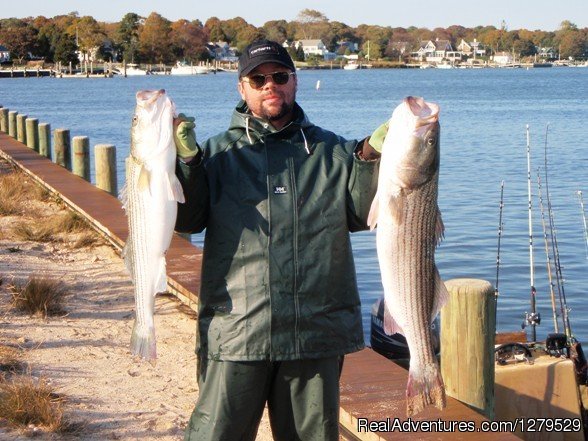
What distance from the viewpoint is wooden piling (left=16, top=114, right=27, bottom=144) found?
2439 cm

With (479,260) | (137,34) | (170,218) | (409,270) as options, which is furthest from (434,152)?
(137,34)

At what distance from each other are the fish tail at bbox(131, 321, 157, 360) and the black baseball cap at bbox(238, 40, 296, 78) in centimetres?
119

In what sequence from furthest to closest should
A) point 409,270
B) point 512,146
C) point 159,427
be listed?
point 512,146, point 159,427, point 409,270

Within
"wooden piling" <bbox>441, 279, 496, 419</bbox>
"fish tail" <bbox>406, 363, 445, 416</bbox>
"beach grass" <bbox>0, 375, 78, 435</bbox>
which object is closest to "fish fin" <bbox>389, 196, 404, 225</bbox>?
"fish tail" <bbox>406, 363, 445, 416</bbox>

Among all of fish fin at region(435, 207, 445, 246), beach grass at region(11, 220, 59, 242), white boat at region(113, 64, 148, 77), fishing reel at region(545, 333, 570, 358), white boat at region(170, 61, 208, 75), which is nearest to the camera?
fish fin at region(435, 207, 445, 246)

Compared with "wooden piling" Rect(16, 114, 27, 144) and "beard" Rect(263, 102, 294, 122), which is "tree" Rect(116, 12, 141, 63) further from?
"beard" Rect(263, 102, 294, 122)

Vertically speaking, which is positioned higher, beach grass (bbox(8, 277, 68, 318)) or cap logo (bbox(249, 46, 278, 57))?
cap logo (bbox(249, 46, 278, 57))

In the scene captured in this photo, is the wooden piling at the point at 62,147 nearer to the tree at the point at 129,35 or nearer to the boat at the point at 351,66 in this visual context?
the tree at the point at 129,35

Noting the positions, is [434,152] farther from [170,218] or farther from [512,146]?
[512,146]

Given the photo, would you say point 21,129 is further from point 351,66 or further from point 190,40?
Result: point 351,66

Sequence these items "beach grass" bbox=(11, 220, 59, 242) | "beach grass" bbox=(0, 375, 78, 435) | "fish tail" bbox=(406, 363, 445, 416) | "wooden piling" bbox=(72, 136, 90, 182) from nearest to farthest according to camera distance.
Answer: "fish tail" bbox=(406, 363, 445, 416)
"beach grass" bbox=(0, 375, 78, 435)
"beach grass" bbox=(11, 220, 59, 242)
"wooden piling" bbox=(72, 136, 90, 182)

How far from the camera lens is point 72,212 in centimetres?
1326

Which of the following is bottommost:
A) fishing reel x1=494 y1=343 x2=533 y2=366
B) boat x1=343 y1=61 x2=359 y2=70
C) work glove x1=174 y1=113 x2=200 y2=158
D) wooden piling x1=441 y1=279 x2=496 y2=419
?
→ boat x1=343 y1=61 x2=359 y2=70

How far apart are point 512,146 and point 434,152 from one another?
98.8 feet
